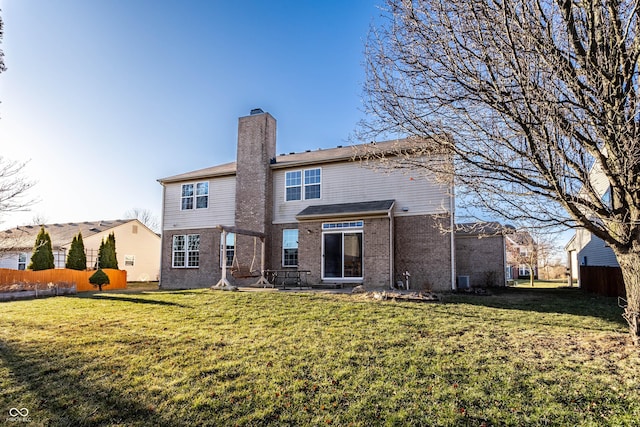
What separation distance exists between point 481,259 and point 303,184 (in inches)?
413

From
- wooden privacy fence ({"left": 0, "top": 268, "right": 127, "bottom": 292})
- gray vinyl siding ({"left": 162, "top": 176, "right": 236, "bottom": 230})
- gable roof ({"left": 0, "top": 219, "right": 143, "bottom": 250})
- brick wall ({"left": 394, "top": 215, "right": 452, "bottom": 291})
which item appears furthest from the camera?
gable roof ({"left": 0, "top": 219, "right": 143, "bottom": 250})

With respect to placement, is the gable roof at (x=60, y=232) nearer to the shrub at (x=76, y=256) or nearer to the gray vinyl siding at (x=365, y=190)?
the shrub at (x=76, y=256)

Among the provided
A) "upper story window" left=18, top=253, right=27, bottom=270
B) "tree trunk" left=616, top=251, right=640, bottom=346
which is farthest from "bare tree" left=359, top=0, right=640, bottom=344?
"upper story window" left=18, top=253, right=27, bottom=270

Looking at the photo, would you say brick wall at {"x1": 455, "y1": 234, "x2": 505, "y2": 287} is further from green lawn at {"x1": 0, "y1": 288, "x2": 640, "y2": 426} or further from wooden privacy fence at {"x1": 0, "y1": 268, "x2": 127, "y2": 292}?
wooden privacy fence at {"x1": 0, "y1": 268, "x2": 127, "y2": 292}

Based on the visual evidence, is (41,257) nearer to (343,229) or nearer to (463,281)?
(343,229)

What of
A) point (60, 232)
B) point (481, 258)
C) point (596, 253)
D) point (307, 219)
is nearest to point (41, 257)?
point (60, 232)

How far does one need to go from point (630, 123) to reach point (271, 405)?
5.90 meters

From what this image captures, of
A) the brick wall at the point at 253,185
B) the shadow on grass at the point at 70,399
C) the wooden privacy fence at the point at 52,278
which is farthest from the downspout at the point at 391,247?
the wooden privacy fence at the point at 52,278

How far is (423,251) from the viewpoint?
48.3 feet

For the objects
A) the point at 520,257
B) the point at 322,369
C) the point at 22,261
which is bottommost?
the point at 322,369

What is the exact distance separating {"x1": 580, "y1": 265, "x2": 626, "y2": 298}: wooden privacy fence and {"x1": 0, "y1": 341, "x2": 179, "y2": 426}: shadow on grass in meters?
15.4

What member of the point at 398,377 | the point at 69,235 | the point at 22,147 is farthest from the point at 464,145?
the point at 69,235

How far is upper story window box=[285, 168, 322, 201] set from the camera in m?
17.1

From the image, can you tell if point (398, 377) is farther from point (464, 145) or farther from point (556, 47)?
point (556, 47)
